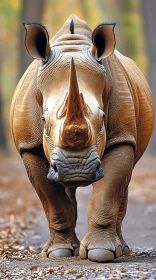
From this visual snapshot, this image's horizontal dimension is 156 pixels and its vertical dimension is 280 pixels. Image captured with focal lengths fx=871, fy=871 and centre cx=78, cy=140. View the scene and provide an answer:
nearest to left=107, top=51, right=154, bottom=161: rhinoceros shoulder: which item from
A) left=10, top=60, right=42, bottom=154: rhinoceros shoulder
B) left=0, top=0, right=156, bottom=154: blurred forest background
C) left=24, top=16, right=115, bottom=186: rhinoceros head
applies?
left=24, top=16, right=115, bottom=186: rhinoceros head

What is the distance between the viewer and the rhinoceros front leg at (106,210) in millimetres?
8391

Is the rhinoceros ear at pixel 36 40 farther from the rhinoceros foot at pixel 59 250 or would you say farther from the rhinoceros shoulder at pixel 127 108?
the rhinoceros foot at pixel 59 250

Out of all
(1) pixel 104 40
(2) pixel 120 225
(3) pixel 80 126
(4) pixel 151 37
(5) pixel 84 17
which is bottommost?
(2) pixel 120 225

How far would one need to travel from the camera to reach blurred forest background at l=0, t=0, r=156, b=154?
30594mm

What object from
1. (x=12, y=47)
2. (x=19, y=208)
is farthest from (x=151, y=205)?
(x=12, y=47)

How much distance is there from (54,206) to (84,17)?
37.3 m

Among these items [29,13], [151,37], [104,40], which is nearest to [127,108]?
[104,40]

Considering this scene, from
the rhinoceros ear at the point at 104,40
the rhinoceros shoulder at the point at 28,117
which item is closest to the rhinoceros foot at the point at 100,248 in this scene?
Result: the rhinoceros shoulder at the point at 28,117

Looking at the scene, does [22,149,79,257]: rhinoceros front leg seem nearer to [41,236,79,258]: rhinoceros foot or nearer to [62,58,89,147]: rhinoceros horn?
[41,236,79,258]: rhinoceros foot

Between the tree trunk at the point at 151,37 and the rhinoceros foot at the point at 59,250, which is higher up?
the tree trunk at the point at 151,37

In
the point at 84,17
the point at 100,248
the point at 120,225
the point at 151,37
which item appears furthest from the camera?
the point at 84,17

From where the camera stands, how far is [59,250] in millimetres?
9133

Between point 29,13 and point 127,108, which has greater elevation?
point 29,13

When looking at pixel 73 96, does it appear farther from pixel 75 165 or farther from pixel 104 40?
pixel 104 40
